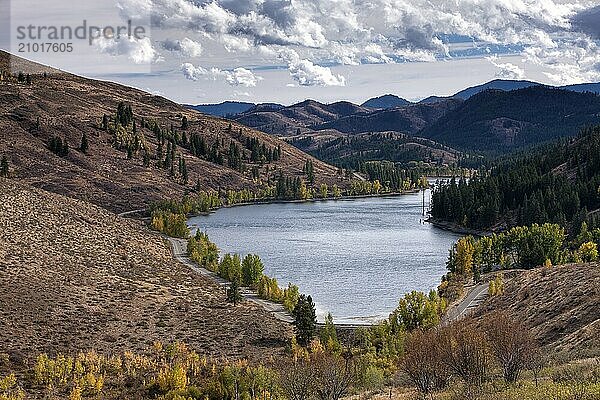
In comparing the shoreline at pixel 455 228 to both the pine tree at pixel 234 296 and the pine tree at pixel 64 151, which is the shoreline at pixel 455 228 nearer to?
the pine tree at pixel 234 296

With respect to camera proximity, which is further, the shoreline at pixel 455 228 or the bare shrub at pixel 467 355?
the shoreline at pixel 455 228

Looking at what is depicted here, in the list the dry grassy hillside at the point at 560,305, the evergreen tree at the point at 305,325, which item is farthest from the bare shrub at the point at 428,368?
the evergreen tree at the point at 305,325

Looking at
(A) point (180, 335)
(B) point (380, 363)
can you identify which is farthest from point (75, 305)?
(B) point (380, 363)

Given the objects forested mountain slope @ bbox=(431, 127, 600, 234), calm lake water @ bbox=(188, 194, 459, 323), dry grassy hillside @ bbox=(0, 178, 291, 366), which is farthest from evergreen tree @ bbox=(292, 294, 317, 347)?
forested mountain slope @ bbox=(431, 127, 600, 234)

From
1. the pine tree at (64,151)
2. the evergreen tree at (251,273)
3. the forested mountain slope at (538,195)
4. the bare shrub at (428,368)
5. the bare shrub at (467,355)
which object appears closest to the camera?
the bare shrub at (467,355)

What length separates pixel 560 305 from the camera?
199 feet

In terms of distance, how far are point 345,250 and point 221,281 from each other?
117 feet

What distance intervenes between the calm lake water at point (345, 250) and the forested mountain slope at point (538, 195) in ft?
32.6

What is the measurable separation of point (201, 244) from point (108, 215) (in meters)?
22.2

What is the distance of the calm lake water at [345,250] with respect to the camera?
8906cm

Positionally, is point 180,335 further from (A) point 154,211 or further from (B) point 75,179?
(B) point 75,179

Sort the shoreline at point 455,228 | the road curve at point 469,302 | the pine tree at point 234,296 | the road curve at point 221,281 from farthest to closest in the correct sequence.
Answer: the shoreline at point 455,228 < the pine tree at point 234,296 < the road curve at point 221,281 < the road curve at point 469,302

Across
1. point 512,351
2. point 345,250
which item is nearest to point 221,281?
point 345,250

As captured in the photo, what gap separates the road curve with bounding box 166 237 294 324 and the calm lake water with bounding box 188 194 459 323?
4797 mm
